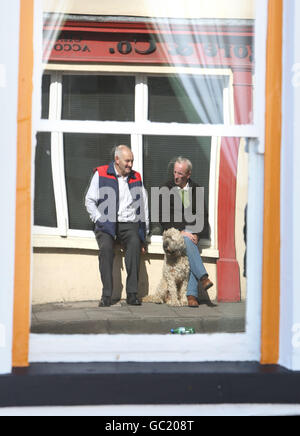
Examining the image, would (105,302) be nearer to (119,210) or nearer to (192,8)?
(119,210)

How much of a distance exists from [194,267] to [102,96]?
6.93ft

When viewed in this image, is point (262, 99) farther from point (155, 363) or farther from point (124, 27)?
point (124, 27)

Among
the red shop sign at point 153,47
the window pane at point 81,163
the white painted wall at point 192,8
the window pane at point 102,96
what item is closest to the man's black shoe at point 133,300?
the window pane at point 81,163

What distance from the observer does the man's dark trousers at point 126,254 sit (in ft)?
18.7

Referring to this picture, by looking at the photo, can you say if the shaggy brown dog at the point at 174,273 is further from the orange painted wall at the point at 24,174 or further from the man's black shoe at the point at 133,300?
the orange painted wall at the point at 24,174

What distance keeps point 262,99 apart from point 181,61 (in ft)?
4.07

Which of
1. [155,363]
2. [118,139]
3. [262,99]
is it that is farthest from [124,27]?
[155,363]

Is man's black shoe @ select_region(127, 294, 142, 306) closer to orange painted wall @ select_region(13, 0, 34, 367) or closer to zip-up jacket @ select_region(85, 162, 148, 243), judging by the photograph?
zip-up jacket @ select_region(85, 162, 148, 243)

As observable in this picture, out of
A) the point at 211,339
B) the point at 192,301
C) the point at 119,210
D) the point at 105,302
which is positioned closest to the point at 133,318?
the point at 105,302

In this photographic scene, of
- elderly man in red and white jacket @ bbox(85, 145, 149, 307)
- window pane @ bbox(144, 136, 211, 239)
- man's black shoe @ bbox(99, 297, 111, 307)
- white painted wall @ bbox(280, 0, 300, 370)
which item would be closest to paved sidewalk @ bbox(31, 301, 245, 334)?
man's black shoe @ bbox(99, 297, 111, 307)

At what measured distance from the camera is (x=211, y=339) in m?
2.66

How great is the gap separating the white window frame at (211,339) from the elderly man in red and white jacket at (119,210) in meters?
3.18

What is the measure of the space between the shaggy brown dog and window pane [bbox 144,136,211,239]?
67 cm

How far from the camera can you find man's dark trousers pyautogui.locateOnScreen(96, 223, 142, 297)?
5.71 metres
